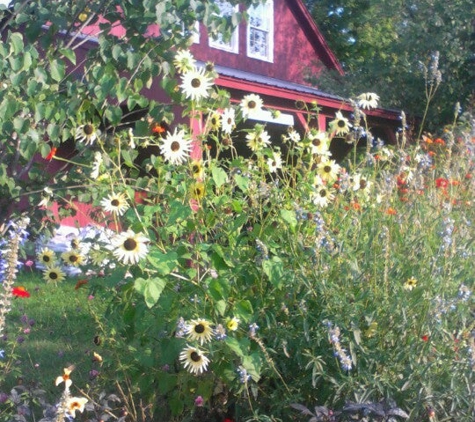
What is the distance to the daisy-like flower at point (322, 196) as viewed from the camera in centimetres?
373

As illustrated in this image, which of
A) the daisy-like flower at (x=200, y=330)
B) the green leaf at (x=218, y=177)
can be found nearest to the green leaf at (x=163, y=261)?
the daisy-like flower at (x=200, y=330)

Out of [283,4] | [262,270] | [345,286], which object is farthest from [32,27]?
[283,4]

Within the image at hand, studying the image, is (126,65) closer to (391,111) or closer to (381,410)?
(381,410)

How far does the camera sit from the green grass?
4699 mm

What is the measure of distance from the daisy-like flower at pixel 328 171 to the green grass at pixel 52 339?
1.31m

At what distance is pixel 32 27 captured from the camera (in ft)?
15.6

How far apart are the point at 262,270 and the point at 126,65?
1.95 meters

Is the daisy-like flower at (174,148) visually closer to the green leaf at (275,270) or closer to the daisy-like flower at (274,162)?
the daisy-like flower at (274,162)

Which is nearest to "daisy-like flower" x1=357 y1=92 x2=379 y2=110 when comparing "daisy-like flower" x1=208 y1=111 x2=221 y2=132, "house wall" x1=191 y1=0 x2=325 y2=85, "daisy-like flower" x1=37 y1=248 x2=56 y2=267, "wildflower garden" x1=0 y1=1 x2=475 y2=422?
"wildflower garden" x1=0 y1=1 x2=475 y2=422

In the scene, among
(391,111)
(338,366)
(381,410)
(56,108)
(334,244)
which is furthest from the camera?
(391,111)

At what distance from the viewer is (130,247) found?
3148 mm

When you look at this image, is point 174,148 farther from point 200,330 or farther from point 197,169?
point 200,330

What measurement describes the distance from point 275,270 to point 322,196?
0.53 m

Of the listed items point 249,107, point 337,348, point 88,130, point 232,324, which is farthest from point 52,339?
point 337,348
